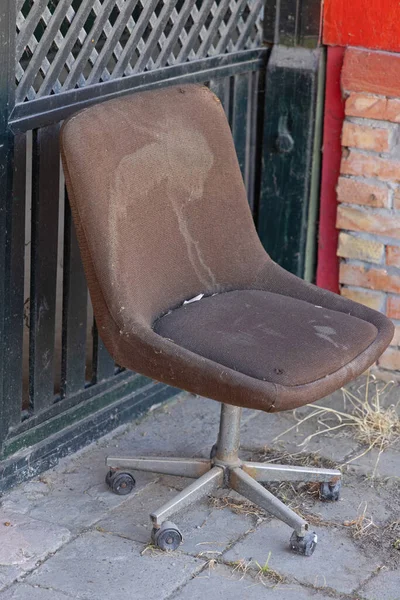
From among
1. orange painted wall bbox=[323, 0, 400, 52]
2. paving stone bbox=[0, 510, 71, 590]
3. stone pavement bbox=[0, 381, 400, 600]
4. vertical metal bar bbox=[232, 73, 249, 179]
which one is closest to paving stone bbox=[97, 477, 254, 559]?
stone pavement bbox=[0, 381, 400, 600]

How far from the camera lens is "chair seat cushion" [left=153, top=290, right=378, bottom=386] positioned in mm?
2668

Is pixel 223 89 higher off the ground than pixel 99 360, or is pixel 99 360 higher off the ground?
pixel 223 89

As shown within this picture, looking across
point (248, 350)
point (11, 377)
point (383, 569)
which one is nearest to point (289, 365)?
point (248, 350)

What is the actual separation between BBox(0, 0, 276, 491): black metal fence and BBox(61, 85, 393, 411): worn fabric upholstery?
0.71ft

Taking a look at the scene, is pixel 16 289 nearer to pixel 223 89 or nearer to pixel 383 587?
pixel 223 89

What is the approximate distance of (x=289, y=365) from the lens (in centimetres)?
266

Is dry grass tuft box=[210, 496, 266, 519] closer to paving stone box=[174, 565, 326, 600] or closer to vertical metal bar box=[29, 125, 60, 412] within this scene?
paving stone box=[174, 565, 326, 600]

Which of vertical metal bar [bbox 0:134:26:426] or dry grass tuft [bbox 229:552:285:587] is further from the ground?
vertical metal bar [bbox 0:134:26:426]

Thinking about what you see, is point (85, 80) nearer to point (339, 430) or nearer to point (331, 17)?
point (331, 17)

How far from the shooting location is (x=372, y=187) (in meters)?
3.74

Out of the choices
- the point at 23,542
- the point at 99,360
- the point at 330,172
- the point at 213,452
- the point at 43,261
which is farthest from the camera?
the point at 330,172

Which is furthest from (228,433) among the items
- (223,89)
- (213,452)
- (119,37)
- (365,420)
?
(223,89)

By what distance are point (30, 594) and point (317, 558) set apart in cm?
76

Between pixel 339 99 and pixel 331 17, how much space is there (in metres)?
0.29
